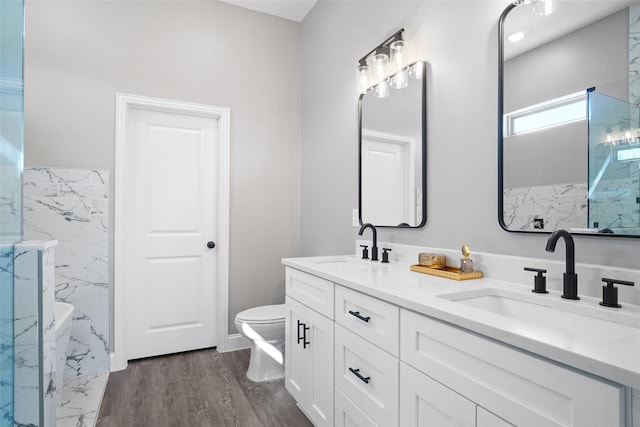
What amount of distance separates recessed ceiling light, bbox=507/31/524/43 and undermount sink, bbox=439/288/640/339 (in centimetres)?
96

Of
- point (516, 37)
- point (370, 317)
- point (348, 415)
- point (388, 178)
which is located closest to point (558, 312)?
point (370, 317)

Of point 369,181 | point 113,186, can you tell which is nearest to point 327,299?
point 369,181

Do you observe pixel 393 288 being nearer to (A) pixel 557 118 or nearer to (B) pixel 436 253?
(B) pixel 436 253

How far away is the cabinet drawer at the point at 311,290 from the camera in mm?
1614

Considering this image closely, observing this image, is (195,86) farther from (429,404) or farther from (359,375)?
(429,404)

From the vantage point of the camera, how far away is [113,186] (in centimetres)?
261

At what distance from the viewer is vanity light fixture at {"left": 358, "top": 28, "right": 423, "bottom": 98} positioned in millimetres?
1919

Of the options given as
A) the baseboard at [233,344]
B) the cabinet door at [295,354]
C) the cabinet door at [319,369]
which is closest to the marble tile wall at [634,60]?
the cabinet door at [319,369]

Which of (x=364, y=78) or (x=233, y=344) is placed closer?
(x=364, y=78)

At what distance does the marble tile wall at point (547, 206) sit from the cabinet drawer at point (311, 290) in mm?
803

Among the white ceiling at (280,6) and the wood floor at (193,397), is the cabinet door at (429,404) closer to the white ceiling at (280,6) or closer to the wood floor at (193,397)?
the wood floor at (193,397)

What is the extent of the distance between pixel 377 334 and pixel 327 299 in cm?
40

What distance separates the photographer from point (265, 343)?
242 centimetres

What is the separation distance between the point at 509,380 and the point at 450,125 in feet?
3.91
